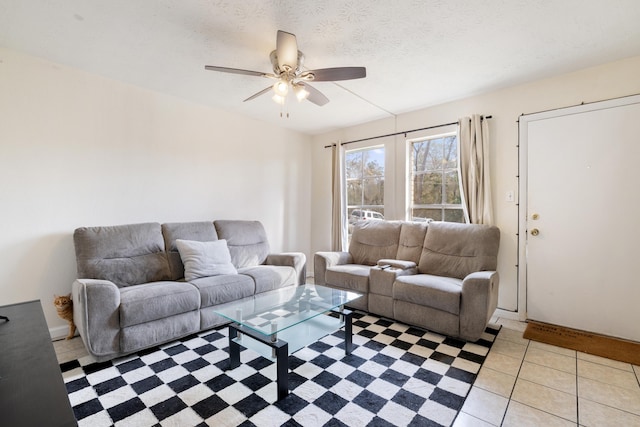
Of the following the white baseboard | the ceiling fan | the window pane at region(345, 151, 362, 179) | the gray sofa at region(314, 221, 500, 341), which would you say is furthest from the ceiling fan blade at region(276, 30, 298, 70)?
the white baseboard

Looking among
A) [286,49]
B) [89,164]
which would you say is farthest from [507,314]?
[89,164]

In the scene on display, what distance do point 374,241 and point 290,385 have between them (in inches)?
86.0

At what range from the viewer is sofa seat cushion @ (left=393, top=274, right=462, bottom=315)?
98.2 inches

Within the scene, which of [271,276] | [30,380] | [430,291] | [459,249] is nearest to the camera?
[30,380]

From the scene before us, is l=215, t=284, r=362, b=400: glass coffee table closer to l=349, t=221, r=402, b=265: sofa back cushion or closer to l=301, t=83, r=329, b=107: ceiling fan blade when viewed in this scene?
l=349, t=221, r=402, b=265: sofa back cushion

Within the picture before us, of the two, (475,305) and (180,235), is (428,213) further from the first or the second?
(180,235)

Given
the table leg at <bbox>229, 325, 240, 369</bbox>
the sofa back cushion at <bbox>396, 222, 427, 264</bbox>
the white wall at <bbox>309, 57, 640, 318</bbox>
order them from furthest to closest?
1. the sofa back cushion at <bbox>396, 222, 427, 264</bbox>
2. the white wall at <bbox>309, 57, 640, 318</bbox>
3. the table leg at <bbox>229, 325, 240, 369</bbox>

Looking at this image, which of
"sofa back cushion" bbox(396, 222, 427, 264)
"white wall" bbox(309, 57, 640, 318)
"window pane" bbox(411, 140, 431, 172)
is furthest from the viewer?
"window pane" bbox(411, 140, 431, 172)

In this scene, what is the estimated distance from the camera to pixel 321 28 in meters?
2.05

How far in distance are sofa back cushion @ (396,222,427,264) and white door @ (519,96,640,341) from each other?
39.4 inches

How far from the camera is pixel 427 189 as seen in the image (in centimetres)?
378

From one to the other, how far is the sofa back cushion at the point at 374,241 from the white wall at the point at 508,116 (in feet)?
1.23

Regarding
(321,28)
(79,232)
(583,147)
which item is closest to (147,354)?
(79,232)

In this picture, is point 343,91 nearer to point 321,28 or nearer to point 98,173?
point 321,28
